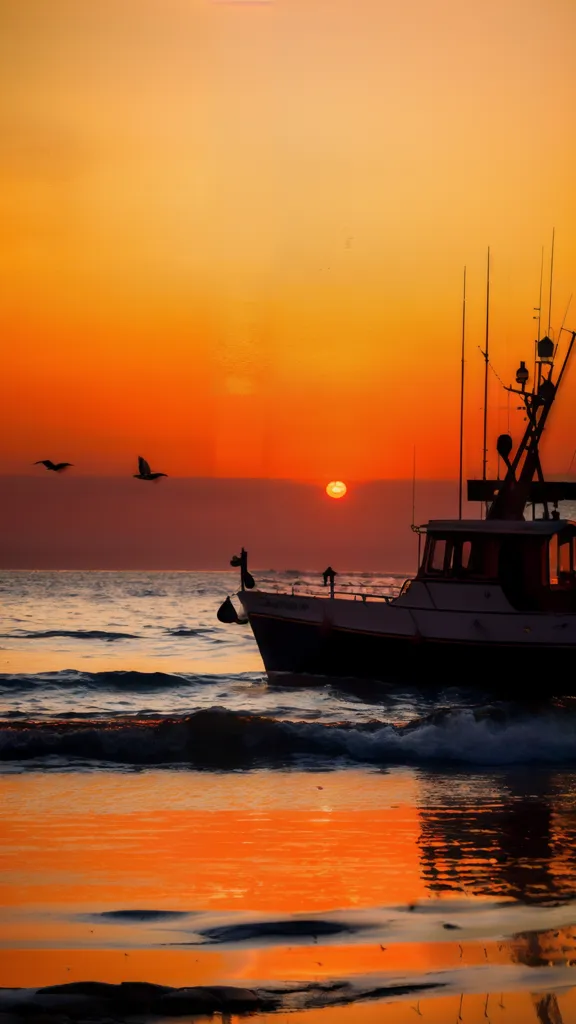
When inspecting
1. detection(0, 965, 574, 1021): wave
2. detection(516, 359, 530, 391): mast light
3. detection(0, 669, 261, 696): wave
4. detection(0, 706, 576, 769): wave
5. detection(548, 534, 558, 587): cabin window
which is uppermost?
detection(516, 359, 530, 391): mast light

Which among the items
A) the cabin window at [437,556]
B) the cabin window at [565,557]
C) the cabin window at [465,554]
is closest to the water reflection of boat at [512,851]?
the cabin window at [465,554]

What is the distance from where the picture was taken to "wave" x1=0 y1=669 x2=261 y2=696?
34.1 metres

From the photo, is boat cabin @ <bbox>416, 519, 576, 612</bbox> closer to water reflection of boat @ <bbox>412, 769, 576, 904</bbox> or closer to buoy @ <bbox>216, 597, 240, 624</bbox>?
buoy @ <bbox>216, 597, 240, 624</bbox>

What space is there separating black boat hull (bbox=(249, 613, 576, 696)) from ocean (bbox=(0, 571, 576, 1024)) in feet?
9.08

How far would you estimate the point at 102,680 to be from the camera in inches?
1396

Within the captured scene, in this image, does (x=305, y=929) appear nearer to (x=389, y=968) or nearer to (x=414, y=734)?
(x=389, y=968)

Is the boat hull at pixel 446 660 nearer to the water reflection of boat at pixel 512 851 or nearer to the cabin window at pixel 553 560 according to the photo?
the cabin window at pixel 553 560

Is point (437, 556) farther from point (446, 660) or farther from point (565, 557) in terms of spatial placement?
point (565, 557)

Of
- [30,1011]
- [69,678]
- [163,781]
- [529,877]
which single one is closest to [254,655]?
[69,678]

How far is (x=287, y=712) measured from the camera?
1090 inches

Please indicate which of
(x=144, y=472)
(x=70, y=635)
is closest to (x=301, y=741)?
(x=144, y=472)

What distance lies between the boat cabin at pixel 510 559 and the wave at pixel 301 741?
691 centimetres

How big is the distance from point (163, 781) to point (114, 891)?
6823 millimetres

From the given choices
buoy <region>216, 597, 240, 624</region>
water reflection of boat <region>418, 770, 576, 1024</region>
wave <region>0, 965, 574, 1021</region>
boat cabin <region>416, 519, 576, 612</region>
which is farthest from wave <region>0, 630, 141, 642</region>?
wave <region>0, 965, 574, 1021</region>
